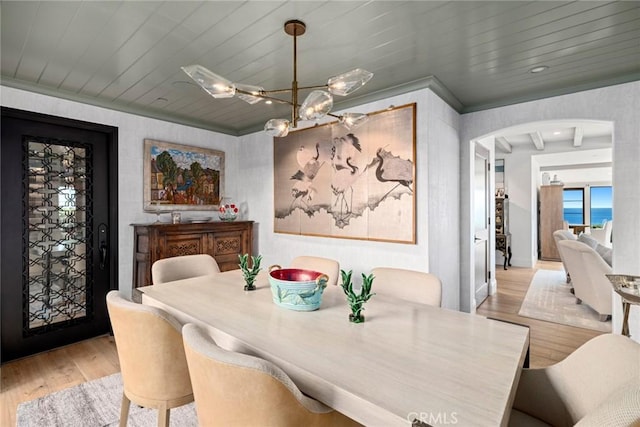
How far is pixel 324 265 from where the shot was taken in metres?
Answer: 2.52

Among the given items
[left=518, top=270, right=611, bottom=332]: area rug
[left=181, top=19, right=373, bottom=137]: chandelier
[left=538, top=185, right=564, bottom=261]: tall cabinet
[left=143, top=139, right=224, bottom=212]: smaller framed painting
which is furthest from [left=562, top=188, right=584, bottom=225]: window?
[left=181, top=19, right=373, bottom=137]: chandelier

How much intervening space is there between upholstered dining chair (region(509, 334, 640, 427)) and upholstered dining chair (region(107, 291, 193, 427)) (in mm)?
1361

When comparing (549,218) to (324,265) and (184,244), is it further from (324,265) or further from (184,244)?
(184,244)

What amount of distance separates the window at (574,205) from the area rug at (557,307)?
552 cm

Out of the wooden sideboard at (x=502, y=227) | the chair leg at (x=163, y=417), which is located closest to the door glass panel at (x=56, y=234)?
the chair leg at (x=163, y=417)

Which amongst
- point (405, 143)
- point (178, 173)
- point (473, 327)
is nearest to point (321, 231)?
point (405, 143)

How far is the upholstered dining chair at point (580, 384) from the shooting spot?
3.08 ft

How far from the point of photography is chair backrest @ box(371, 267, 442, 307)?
6.17 feet

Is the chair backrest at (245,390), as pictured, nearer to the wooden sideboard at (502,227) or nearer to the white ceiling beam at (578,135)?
the white ceiling beam at (578,135)

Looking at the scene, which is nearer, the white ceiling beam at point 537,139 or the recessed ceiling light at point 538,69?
the recessed ceiling light at point 538,69

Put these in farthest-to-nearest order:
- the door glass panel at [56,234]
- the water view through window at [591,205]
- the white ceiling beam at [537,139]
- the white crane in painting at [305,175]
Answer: the water view through window at [591,205]
the white ceiling beam at [537,139]
the white crane in painting at [305,175]
the door glass panel at [56,234]

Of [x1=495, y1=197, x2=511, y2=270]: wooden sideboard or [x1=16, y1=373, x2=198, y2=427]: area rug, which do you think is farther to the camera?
[x1=495, y1=197, x2=511, y2=270]: wooden sideboard

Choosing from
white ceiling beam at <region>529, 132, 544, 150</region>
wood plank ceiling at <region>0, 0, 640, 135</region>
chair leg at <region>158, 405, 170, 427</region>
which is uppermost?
white ceiling beam at <region>529, 132, 544, 150</region>

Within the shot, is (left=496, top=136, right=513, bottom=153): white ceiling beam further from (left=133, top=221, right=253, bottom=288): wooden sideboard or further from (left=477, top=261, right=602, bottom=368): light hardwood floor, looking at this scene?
(left=133, top=221, right=253, bottom=288): wooden sideboard
